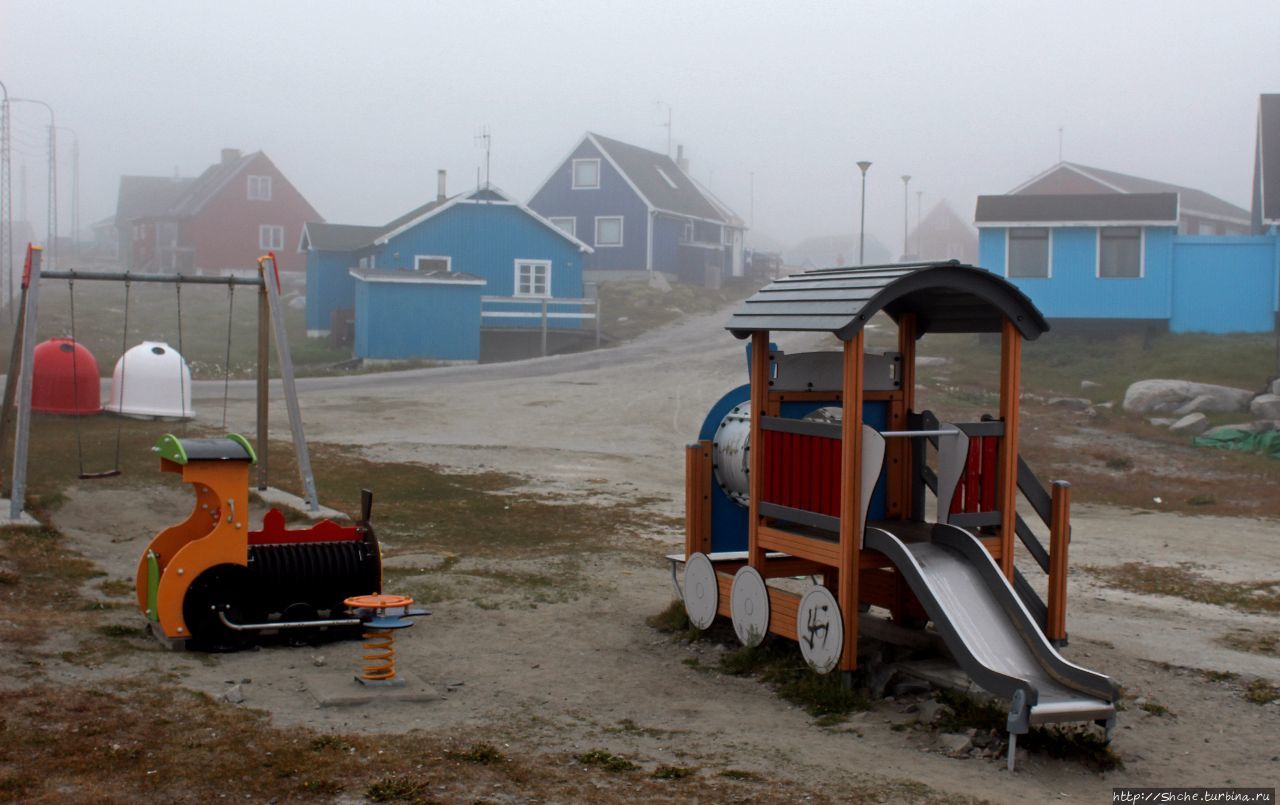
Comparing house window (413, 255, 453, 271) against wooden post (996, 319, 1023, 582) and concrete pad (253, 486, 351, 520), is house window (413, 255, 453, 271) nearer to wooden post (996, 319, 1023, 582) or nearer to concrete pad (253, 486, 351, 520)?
concrete pad (253, 486, 351, 520)

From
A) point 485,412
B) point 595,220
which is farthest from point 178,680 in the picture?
point 595,220

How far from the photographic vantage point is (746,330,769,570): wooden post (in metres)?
9.84

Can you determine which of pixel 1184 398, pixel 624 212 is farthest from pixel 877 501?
pixel 624 212

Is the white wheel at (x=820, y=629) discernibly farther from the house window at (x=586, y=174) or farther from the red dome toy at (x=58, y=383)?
the house window at (x=586, y=174)

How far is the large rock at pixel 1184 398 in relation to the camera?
91.0 ft

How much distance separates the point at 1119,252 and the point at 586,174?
1200 inches

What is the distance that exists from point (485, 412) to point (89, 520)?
512 inches

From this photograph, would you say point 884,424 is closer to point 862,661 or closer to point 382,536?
point 862,661

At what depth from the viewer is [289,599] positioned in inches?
406

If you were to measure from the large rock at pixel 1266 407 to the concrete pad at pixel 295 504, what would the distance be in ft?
67.3

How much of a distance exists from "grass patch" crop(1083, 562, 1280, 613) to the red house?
6231cm

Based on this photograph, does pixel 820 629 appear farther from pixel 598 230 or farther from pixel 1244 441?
pixel 598 230

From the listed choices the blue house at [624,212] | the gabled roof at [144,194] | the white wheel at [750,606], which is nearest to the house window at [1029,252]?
the blue house at [624,212]

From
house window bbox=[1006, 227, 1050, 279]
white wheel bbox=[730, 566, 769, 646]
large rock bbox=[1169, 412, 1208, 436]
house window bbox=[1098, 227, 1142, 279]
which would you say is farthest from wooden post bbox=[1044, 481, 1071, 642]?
house window bbox=[1098, 227, 1142, 279]
